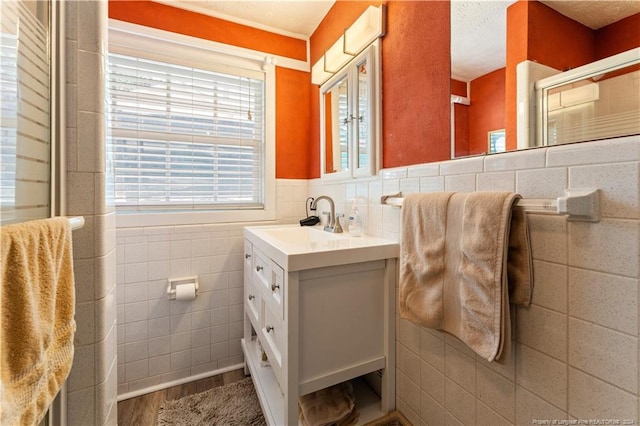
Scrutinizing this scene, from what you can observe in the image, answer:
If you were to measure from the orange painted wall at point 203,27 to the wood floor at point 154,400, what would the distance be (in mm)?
2298

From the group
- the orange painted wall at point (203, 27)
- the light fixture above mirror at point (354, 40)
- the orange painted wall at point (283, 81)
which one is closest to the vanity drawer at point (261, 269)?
the orange painted wall at point (283, 81)

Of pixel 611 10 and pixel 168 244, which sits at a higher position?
pixel 611 10

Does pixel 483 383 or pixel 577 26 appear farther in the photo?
pixel 483 383

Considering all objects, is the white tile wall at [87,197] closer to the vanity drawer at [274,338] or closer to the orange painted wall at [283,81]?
the vanity drawer at [274,338]

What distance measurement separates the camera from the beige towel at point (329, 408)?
1094 mm

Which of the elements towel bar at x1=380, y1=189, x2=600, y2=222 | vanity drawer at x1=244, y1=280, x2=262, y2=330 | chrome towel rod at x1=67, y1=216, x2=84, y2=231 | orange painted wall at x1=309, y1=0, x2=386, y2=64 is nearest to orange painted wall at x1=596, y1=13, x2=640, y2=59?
towel bar at x1=380, y1=189, x2=600, y2=222

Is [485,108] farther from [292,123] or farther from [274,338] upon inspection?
[292,123]

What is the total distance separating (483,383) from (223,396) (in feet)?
4.64

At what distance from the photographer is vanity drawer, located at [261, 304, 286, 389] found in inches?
41.1

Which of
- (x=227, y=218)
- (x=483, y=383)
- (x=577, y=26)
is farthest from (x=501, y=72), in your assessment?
(x=227, y=218)

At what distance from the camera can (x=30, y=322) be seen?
0.46 m

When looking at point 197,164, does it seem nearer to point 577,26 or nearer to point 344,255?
point 344,255

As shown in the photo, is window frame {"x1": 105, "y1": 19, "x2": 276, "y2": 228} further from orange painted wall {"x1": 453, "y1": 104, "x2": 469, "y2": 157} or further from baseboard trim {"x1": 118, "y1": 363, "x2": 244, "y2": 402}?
orange painted wall {"x1": 453, "y1": 104, "x2": 469, "y2": 157}

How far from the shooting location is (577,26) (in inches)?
27.2
